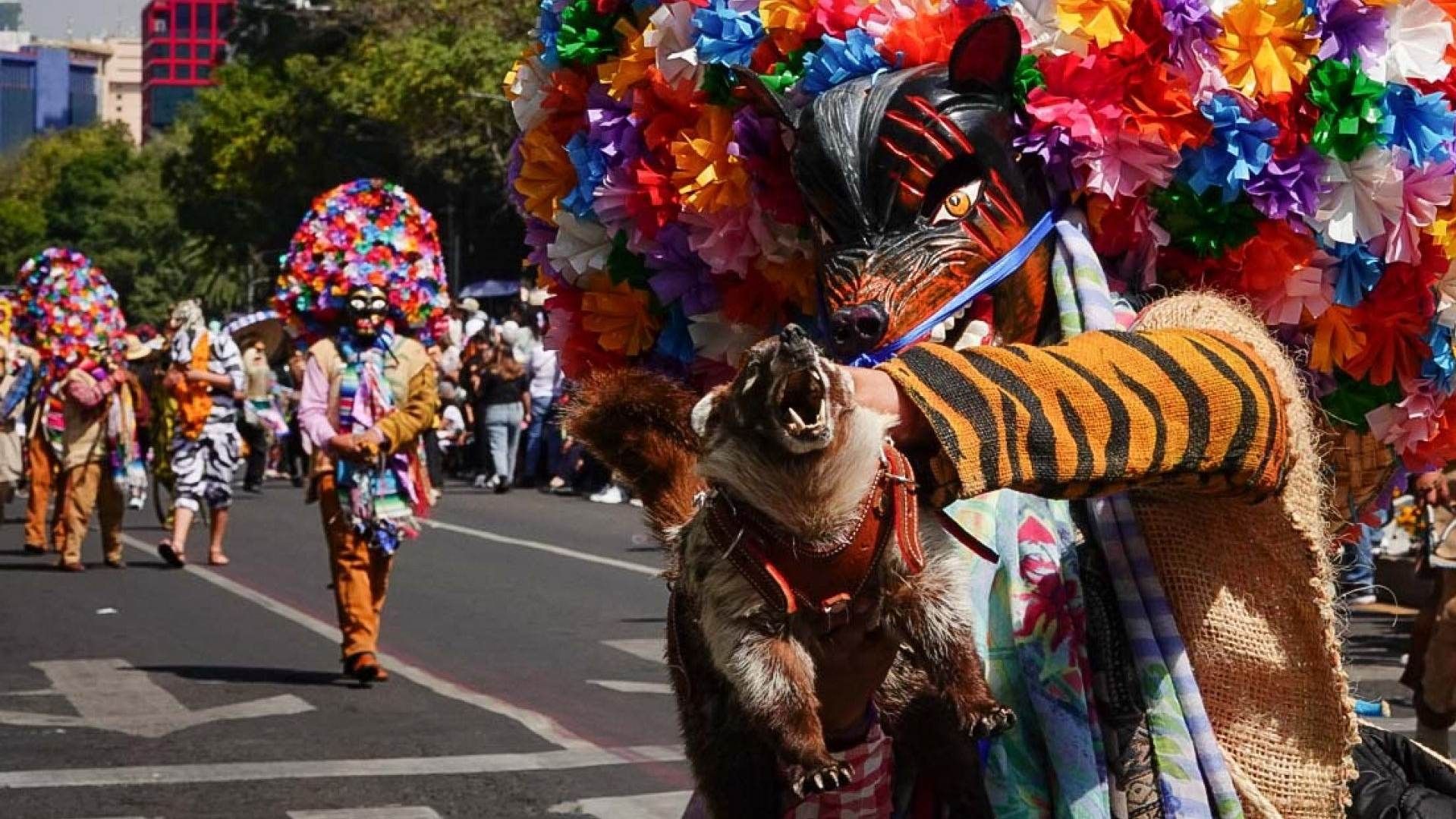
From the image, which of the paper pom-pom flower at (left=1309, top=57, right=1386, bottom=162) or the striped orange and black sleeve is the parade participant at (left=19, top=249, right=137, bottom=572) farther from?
the striped orange and black sleeve

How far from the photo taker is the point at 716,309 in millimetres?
3035

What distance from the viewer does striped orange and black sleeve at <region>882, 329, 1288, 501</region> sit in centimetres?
199

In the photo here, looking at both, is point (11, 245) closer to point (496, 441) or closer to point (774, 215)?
point (496, 441)

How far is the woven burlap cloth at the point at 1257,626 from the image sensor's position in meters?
2.36

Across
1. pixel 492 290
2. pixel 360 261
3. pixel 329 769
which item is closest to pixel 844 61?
pixel 329 769

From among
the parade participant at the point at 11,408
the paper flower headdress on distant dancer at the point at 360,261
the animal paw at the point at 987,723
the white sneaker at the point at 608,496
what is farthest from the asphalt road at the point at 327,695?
the white sneaker at the point at 608,496

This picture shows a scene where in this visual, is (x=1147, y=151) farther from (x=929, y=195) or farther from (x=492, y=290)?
(x=492, y=290)

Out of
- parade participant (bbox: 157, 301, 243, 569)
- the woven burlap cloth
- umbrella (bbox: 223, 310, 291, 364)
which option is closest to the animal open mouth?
the woven burlap cloth

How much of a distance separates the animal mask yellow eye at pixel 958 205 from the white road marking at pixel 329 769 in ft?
19.5

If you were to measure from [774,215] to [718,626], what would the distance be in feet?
2.89

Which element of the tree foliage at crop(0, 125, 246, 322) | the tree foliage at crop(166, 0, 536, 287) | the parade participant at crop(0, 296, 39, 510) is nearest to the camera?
the parade participant at crop(0, 296, 39, 510)

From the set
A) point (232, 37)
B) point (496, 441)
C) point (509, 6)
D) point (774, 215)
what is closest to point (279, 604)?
point (496, 441)

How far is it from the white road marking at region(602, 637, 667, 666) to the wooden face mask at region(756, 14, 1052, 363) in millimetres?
8446

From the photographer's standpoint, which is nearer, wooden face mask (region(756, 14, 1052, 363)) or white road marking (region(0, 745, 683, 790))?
wooden face mask (region(756, 14, 1052, 363))
